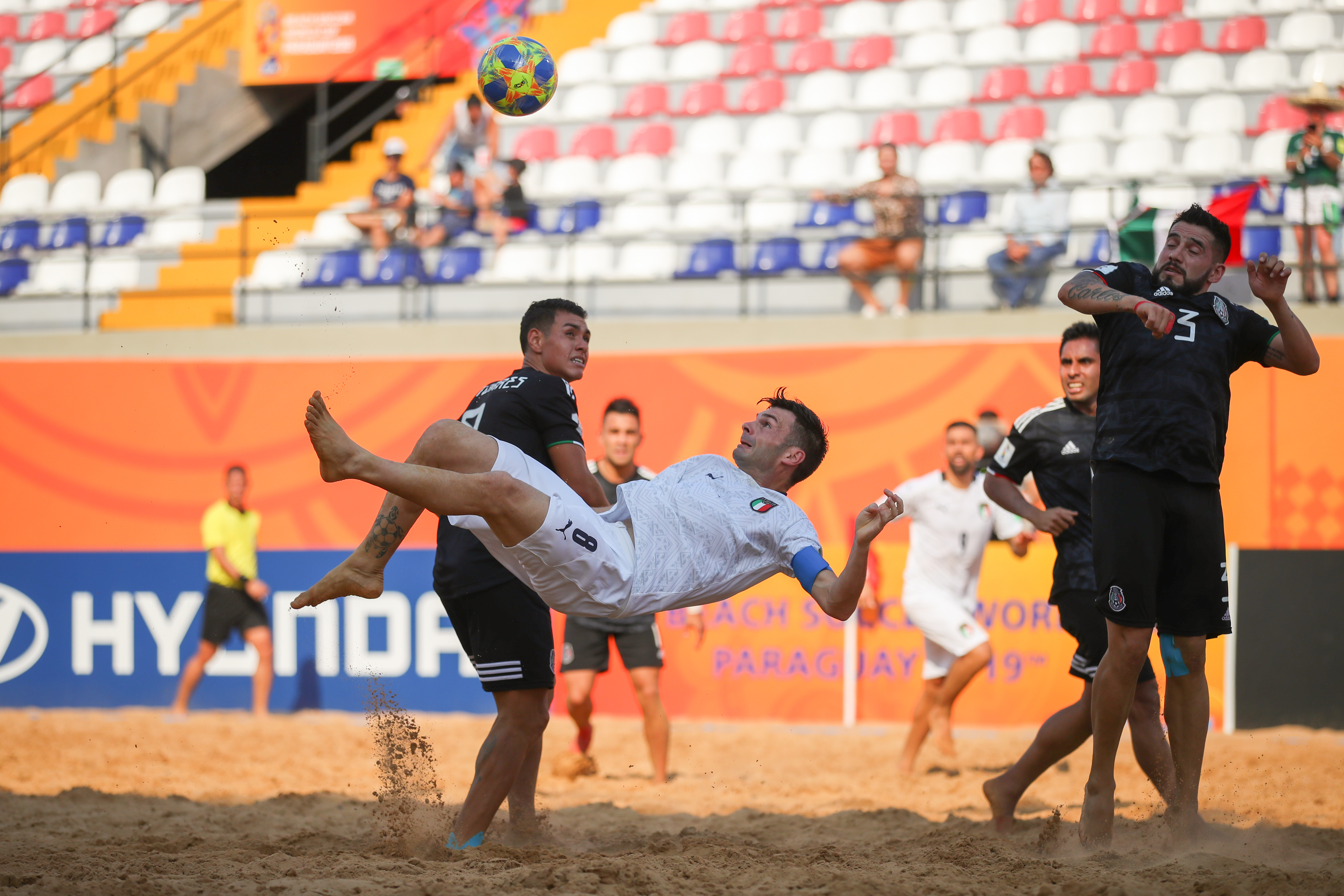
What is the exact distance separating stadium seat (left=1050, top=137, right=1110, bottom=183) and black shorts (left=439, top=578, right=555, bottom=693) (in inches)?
375

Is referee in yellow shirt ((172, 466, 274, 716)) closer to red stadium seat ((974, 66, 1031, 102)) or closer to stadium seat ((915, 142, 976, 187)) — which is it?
stadium seat ((915, 142, 976, 187))

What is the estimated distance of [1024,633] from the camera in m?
8.94

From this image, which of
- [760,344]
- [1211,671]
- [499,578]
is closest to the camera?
[499,578]

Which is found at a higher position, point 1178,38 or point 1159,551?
point 1178,38

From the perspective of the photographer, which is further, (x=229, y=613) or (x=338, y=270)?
(x=338, y=270)

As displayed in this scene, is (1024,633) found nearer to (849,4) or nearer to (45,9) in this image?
(849,4)

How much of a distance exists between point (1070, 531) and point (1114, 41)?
1023 centimetres

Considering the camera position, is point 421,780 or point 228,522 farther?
point 228,522

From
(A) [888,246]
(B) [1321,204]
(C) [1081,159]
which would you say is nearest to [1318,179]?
(B) [1321,204]

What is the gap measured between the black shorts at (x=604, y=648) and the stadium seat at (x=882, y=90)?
8.67m

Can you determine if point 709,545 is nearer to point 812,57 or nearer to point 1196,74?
point 1196,74

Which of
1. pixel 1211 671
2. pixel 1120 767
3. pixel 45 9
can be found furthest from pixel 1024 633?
pixel 45 9

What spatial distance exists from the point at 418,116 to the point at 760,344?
25.4 feet

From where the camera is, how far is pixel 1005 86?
13539mm
